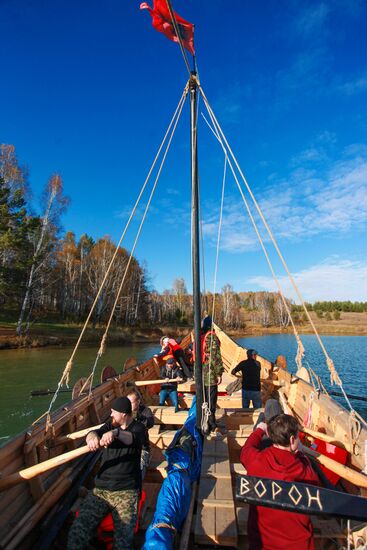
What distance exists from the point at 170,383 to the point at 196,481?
3.56m

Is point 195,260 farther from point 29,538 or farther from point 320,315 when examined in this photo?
point 320,315

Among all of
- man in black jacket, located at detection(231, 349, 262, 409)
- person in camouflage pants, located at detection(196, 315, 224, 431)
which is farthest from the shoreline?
person in camouflage pants, located at detection(196, 315, 224, 431)

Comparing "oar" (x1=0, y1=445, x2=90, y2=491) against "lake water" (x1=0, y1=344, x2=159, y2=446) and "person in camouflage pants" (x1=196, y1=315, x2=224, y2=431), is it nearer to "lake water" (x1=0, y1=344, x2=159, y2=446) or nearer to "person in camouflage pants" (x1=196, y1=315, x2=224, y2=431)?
"person in camouflage pants" (x1=196, y1=315, x2=224, y2=431)

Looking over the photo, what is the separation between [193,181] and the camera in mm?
4910

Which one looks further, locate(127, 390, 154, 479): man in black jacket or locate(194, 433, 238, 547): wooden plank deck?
locate(127, 390, 154, 479): man in black jacket

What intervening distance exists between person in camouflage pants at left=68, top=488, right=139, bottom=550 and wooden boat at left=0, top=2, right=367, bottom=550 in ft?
1.10

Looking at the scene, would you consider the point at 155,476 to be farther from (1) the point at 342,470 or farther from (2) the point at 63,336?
(2) the point at 63,336

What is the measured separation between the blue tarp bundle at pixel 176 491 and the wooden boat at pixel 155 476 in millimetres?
126

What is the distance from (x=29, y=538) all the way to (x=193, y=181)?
473 centimetres

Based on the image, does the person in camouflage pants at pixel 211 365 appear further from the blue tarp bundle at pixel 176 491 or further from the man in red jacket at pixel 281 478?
the man in red jacket at pixel 281 478

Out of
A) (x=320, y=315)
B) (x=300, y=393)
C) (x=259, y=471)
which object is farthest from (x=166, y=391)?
(x=320, y=315)

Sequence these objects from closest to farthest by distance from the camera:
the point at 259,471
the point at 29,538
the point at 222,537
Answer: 1. the point at 259,471
2. the point at 222,537
3. the point at 29,538

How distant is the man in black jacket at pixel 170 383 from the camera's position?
7031 millimetres

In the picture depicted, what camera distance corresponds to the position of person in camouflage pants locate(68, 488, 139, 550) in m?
2.69
